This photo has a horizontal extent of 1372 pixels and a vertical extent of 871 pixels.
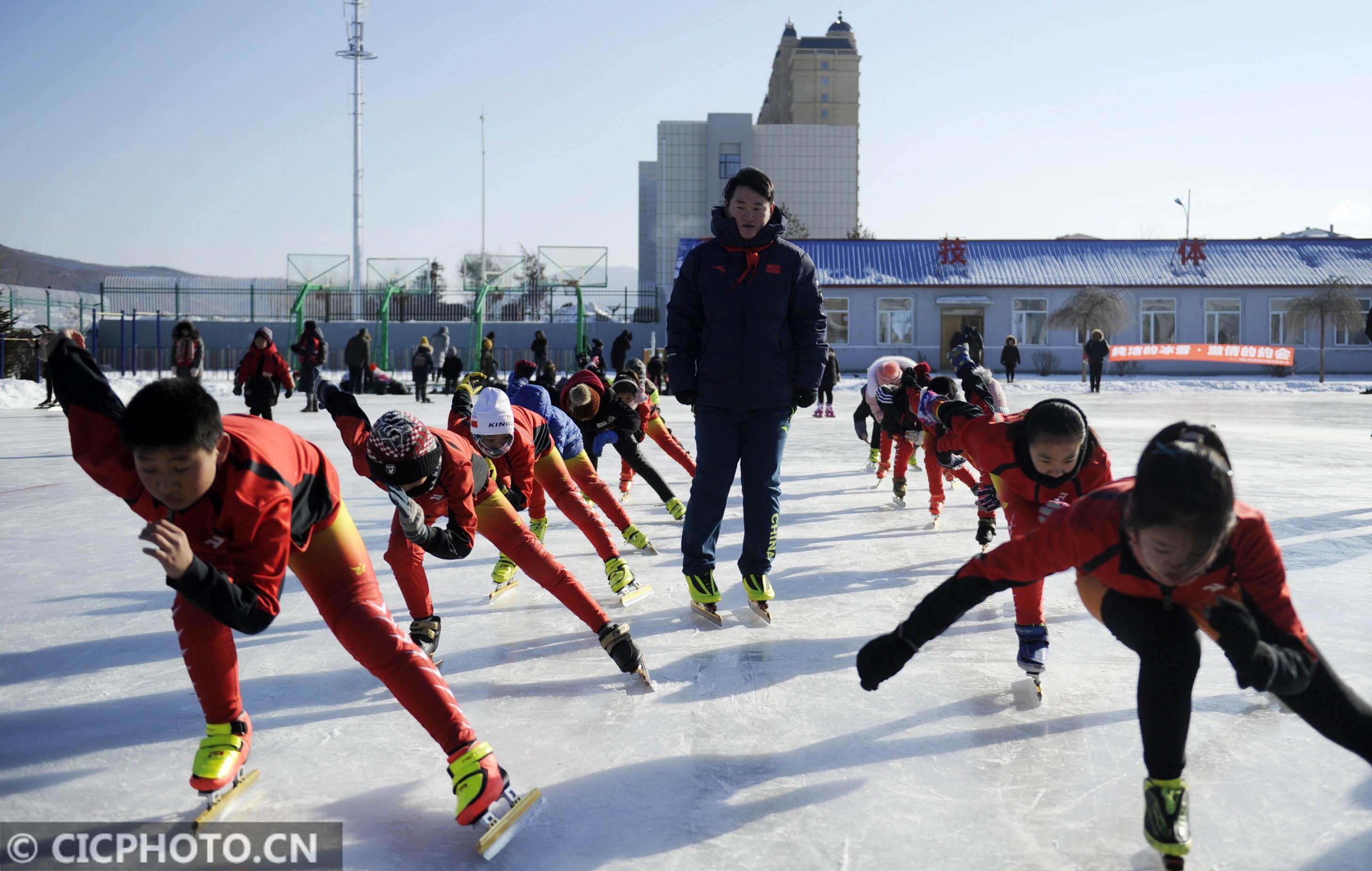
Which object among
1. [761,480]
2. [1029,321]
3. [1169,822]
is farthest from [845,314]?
[1169,822]

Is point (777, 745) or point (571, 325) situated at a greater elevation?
point (571, 325)

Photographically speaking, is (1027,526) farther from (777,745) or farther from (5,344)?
(5,344)

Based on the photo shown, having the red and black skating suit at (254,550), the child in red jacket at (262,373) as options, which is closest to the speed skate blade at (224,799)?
the red and black skating suit at (254,550)

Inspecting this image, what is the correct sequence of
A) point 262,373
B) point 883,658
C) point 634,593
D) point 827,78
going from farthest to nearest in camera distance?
point 827,78
point 262,373
point 634,593
point 883,658

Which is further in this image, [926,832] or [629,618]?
[629,618]

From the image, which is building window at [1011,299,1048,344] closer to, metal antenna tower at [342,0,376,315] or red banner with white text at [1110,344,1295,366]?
red banner with white text at [1110,344,1295,366]

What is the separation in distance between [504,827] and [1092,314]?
97.0 ft

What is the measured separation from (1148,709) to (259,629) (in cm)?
192

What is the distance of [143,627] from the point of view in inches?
162

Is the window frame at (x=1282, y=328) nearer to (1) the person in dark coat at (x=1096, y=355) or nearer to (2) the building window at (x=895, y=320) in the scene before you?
(2) the building window at (x=895, y=320)

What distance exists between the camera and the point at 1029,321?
31.1m

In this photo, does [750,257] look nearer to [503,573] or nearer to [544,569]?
[544,569]

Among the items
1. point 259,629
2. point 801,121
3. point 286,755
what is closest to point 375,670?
point 259,629

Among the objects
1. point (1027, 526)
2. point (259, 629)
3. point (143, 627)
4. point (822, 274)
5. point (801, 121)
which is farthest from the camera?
point (801, 121)
